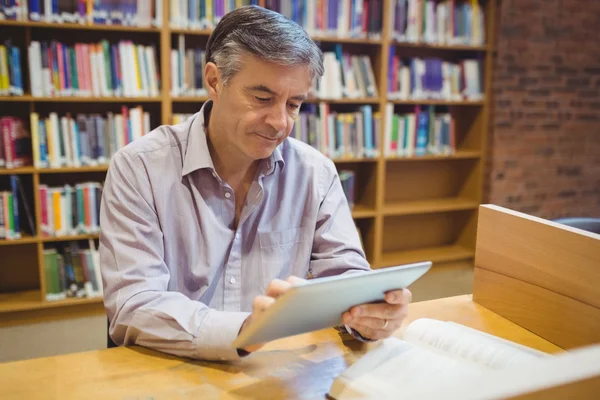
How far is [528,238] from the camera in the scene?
1.22 m

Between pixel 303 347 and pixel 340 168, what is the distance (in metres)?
2.78

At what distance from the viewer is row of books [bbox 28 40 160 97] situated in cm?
280

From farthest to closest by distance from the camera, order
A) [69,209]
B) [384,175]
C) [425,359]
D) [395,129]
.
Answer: [384,175], [395,129], [69,209], [425,359]

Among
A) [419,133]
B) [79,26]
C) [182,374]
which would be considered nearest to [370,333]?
[182,374]

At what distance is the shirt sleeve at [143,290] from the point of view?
40.7 inches

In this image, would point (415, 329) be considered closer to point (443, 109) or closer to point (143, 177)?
point (143, 177)

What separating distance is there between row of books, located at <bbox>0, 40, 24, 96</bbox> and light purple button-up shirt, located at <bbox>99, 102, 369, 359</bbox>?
175 cm

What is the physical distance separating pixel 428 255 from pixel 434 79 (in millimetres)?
1241

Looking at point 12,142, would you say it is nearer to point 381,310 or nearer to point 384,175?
point 384,175

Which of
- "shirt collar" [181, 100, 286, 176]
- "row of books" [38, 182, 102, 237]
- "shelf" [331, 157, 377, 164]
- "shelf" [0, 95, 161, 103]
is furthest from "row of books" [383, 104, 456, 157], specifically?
"shirt collar" [181, 100, 286, 176]

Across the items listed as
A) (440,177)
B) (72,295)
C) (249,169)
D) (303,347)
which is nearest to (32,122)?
(72,295)

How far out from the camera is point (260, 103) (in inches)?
52.1

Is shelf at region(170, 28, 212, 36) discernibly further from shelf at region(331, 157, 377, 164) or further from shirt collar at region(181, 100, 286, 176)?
shirt collar at region(181, 100, 286, 176)

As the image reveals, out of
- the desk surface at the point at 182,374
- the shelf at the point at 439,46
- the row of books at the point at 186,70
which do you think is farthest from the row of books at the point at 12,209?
the shelf at the point at 439,46
